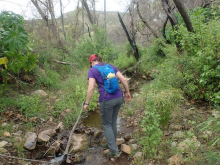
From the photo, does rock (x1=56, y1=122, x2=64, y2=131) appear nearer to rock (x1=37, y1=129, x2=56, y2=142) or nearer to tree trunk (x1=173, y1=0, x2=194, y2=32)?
rock (x1=37, y1=129, x2=56, y2=142)

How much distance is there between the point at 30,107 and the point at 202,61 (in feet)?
14.1

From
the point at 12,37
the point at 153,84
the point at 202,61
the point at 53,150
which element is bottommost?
the point at 53,150

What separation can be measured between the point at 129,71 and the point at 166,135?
5.90 metres

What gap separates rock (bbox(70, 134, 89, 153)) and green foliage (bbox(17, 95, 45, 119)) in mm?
1427

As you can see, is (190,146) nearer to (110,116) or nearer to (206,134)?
(206,134)

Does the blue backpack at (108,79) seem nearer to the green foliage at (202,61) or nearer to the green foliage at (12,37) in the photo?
the green foliage at (12,37)

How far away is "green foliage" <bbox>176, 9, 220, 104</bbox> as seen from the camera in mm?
3662

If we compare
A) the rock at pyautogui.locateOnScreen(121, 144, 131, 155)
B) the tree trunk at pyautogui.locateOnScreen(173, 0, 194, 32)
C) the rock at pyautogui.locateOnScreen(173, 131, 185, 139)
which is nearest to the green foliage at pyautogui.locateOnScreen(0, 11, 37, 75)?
the rock at pyautogui.locateOnScreen(121, 144, 131, 155)

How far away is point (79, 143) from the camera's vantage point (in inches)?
145

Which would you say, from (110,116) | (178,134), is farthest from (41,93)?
(178,134)

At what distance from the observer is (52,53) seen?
824 cm

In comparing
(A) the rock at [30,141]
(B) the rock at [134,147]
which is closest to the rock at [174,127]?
(B) the rock at [134,147]

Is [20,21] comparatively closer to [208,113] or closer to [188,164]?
[188,164]

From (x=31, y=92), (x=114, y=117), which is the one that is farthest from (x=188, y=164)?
(x=31, y=92)
